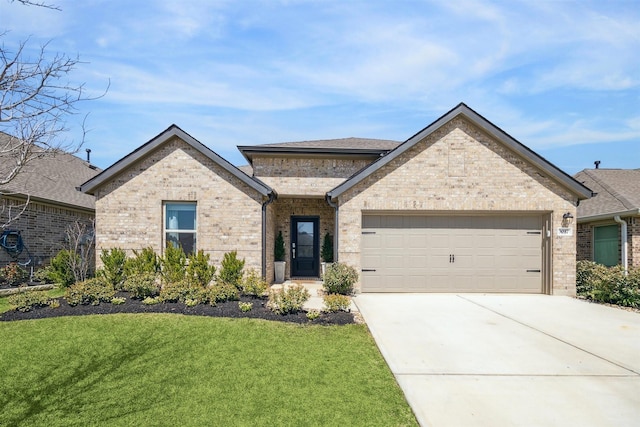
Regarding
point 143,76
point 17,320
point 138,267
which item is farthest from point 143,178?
point 17,320

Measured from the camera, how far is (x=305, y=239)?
609 inches

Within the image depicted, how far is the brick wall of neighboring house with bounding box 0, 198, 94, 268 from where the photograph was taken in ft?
43.7

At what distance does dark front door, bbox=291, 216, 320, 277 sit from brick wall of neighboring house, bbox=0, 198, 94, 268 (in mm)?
8484

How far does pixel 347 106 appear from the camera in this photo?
53.5 feet

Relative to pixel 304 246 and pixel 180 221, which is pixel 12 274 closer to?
pixel 180 221

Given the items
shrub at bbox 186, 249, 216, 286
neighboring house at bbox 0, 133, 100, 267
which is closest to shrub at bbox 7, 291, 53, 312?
shrub at bbox 186, 249, 216, 286

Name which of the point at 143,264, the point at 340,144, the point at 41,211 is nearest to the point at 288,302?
the point at 143,264

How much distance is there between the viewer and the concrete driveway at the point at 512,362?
424cm

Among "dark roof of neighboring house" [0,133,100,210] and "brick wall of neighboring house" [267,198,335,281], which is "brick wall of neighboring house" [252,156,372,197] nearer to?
"brick wall of neighboring house" [267,198,335,281]

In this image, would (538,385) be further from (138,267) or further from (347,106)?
(347,106)

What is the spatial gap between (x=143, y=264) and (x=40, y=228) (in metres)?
6.28

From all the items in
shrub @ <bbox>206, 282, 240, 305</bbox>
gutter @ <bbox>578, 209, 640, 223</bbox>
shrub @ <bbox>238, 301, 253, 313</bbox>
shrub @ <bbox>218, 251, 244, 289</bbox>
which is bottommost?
shrub @ <bbox>238, 301, 253, 313</bbox>

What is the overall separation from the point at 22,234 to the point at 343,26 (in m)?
12.8

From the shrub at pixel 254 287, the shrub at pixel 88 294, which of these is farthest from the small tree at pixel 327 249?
the shrub at pixel 88 294
